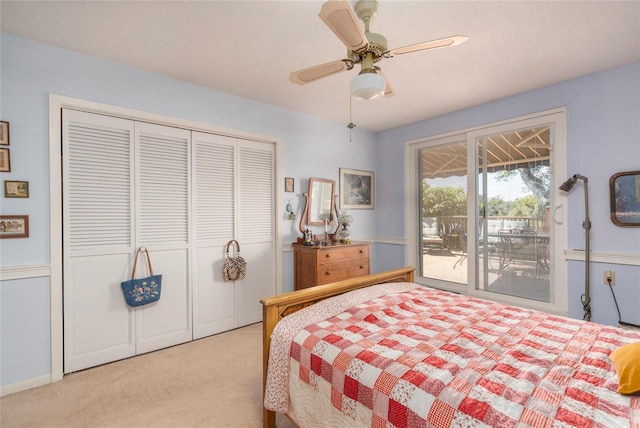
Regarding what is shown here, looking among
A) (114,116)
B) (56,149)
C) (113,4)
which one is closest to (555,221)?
(113,4)

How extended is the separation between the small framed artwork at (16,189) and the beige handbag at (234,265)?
165 cm

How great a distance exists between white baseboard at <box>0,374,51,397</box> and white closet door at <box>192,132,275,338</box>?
3.68 ft

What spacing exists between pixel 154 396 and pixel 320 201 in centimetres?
263

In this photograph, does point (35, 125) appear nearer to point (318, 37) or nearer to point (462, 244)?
point (318, 37)

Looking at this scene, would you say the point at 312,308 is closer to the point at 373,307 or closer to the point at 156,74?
the point at 373,307

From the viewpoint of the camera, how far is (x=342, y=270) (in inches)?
141

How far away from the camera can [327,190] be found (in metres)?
4.07

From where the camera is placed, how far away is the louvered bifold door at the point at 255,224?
3391 mm

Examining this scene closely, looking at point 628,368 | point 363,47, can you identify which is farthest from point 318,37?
point 628,368

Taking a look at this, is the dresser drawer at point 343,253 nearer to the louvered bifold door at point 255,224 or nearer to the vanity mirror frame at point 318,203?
the vanity mirror frame at point 318,203

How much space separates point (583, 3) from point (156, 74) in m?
3.23

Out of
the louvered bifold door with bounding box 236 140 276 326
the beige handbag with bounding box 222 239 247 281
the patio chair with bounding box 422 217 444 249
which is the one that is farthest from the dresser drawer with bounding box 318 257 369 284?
the patio chair with bounding box 422 217 444 249

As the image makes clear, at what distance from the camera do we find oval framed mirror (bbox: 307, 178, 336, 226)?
387cm

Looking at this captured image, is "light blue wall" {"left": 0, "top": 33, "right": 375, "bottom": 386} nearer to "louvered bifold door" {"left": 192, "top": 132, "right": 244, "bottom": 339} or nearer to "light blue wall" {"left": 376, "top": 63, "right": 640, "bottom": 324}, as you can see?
"louvered bifold door" {"left": 192, "top": 132, "right": 244, "bottom": 339}
